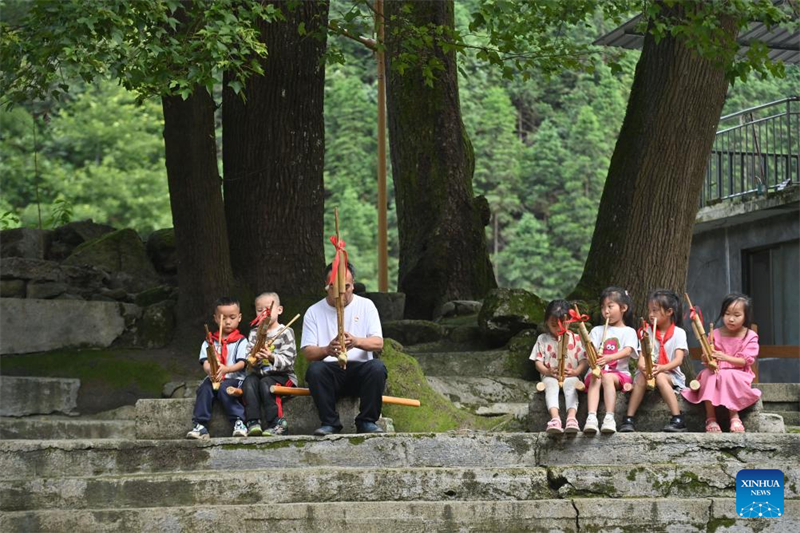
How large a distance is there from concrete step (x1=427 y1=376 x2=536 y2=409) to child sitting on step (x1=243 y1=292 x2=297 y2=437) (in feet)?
6.82

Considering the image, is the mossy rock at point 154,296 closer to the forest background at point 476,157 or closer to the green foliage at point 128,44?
the green foliage at point 128,44

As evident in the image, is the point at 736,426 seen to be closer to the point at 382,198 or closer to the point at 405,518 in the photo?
the point at 405,518

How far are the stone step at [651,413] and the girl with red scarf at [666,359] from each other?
0.09 m

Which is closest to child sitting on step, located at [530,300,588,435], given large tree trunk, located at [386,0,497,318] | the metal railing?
large tree trunk, located at [386,0,497,318]

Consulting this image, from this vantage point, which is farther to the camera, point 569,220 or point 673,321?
point 569,220

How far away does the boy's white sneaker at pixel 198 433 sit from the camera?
324 inches

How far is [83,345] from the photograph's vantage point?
39.7 feet

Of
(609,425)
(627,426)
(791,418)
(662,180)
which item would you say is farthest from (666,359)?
(662,180)

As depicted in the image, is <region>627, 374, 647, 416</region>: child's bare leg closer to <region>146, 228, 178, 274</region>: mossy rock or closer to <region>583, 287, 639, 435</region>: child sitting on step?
<region>583, 287, 639, 435</region>: child sitting on step

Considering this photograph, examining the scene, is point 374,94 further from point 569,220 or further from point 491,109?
point 569,220

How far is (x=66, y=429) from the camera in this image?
10.6 m

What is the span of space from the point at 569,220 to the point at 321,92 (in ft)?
93.1

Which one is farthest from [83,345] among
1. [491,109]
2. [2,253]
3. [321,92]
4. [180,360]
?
[491,109]

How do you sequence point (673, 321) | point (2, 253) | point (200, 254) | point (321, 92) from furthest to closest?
point (2, 253), point (321, 92), point (200, 254), point (673, 321)
